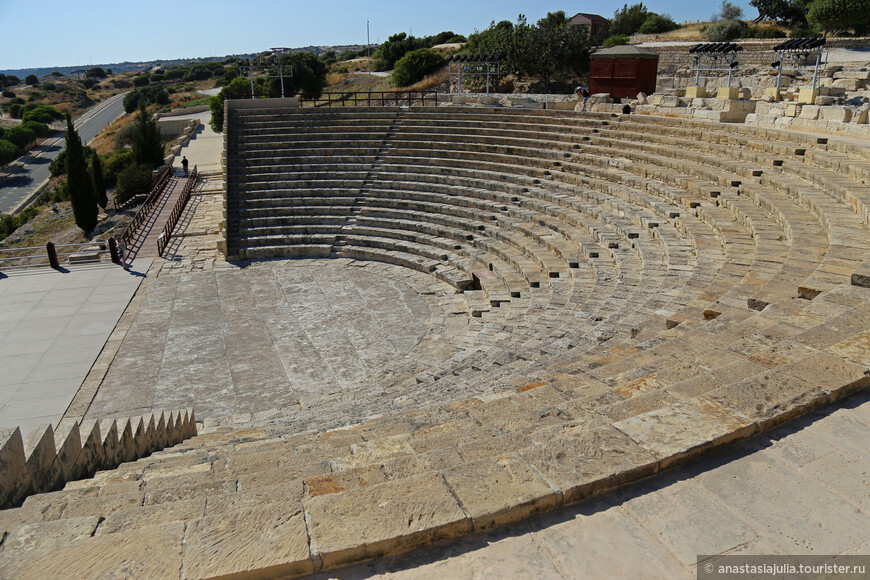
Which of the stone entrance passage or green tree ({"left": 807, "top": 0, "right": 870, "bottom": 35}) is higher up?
green tree ({"left": 807, "top": 0, "right": 870, "bottom": 35})

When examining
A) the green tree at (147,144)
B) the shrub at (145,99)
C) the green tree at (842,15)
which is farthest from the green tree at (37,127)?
the green tree at (842,15)

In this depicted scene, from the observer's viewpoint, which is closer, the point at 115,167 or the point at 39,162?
the point at 115,167

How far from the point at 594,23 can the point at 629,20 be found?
3102mm

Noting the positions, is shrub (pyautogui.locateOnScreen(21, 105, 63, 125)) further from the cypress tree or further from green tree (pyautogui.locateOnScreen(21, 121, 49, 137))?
the cypress tree

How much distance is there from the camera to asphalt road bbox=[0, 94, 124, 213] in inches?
2092

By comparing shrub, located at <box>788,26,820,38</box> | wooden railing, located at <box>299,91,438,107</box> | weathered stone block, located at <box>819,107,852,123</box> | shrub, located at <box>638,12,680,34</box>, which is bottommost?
weathered stone block, located at <box>819,107,852,123</box>

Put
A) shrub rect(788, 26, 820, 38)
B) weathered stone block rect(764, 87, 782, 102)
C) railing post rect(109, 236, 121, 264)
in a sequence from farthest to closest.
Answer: shrub rect(788, 26, 820, 38) → weathered stone block rect(764, 87, 782, 102) → railing post rect(109, 236, 121, 264)

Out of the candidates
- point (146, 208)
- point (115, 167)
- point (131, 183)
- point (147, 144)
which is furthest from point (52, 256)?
point (115, 167)

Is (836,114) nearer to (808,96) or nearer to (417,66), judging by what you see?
(808,96)

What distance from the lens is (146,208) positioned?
2125 cm

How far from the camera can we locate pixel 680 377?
4.84 metres

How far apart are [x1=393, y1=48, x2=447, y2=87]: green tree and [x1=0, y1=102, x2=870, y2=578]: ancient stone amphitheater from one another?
85.1 feet

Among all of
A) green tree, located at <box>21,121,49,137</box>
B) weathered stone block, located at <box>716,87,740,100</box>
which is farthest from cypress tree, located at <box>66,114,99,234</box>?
green tree, located at <box>21,121,49,137</box>

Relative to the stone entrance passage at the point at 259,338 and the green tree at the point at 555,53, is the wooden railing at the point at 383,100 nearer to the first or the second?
the green tree at the point at 555,53
